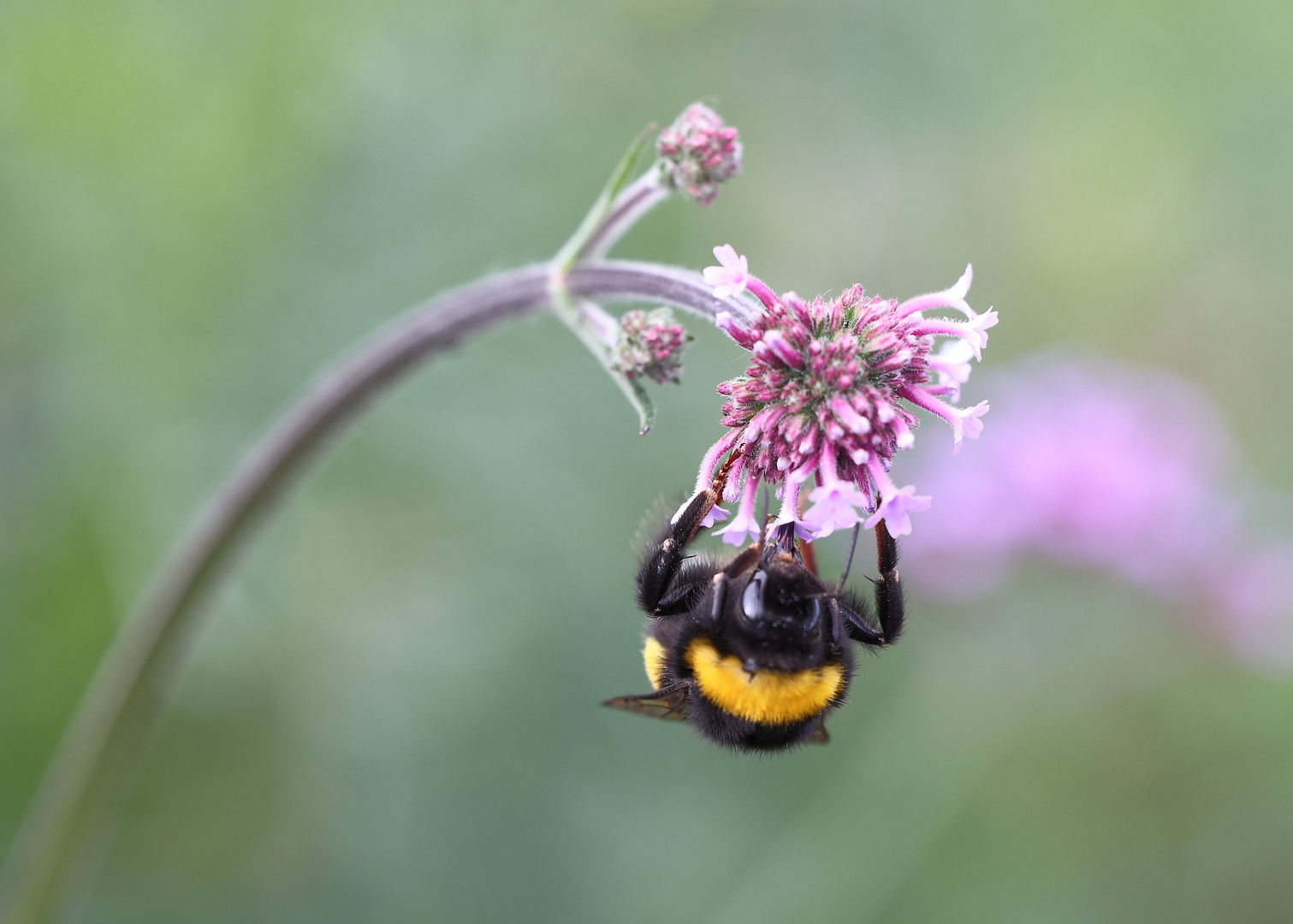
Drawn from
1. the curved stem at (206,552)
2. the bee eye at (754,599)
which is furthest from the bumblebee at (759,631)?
the curved stem at (206,552)

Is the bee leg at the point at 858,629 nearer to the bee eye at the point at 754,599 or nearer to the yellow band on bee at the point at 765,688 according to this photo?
the yellow band on bee at the point at 765,688

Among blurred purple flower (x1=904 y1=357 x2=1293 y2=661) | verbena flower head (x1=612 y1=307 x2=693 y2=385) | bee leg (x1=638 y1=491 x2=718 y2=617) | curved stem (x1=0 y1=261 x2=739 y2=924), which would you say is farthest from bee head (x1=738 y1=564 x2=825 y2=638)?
blurred purple flower (x1=904 y1=357 x2=1293 y2=661)

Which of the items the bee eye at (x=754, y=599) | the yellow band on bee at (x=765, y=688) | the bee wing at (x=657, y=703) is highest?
the bee eye at (x=754, y=599)

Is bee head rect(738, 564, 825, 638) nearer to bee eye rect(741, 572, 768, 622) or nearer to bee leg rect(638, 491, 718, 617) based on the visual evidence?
bee eye rect(741, 572, 768, 622)

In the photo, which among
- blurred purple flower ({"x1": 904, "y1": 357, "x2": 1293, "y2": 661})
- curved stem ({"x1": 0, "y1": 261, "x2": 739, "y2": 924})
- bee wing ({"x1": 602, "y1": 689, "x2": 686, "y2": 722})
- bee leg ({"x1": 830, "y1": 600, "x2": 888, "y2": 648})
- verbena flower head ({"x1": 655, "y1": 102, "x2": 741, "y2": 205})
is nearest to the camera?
verbena flower head ({"x1": 655, "y1": 102, "x2": 741, "y2": 205})

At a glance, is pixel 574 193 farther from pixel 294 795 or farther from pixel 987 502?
pixel 294 795

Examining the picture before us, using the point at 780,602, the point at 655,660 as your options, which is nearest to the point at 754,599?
the point at 780,602

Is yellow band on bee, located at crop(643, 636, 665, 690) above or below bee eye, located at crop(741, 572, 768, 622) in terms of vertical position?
below

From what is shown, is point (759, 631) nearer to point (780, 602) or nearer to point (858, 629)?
point (780, 602)
